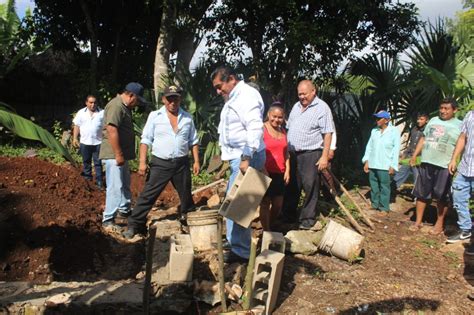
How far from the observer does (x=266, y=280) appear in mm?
3598

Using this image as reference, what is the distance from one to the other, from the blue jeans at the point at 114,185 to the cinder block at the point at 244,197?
1.81 m

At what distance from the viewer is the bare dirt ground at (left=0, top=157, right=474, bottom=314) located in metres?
3.93

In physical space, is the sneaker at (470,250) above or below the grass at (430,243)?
above

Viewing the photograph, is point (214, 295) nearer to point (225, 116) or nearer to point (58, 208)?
point (225, 116)

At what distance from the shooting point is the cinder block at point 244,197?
12.7 ft

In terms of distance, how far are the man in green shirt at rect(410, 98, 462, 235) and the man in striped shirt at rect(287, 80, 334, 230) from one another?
1.40 meters

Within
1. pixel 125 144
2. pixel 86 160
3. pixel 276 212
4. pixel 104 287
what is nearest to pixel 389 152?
pixel 276 212

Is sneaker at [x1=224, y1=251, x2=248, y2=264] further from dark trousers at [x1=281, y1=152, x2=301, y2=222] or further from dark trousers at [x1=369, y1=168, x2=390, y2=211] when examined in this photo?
dark trousers at [x1=369, y1=168, x2=390, y2=211]

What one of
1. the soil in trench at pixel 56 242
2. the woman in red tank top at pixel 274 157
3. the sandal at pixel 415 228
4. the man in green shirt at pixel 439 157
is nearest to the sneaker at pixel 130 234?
the soil in trench at pixel 56 242

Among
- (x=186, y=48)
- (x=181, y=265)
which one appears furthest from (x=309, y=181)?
(x=186, y=48)

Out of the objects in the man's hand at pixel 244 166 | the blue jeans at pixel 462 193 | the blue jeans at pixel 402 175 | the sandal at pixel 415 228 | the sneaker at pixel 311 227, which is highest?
the man's hand at pixel 244 166

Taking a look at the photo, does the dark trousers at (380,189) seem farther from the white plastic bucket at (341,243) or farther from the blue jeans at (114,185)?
the blue jeans at (114,185)

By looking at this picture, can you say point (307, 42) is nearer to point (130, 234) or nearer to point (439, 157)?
point (439, 157)

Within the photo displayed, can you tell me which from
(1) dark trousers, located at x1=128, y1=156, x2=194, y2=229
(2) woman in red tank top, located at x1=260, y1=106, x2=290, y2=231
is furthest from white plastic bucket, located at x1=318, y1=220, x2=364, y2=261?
(1) dark trousers, located at x1=128, y1=156, x2=194, y2=229
